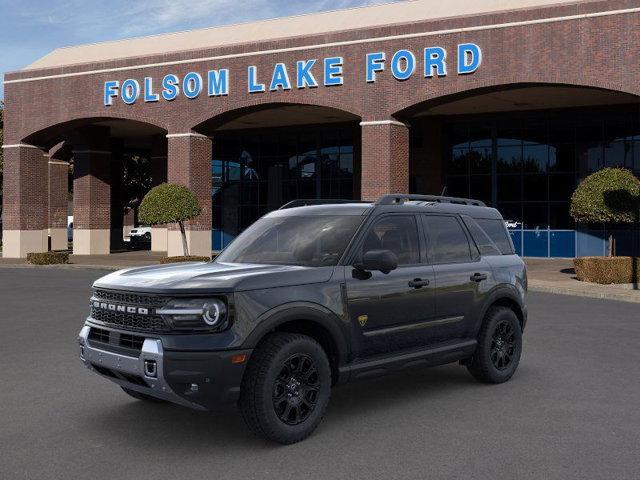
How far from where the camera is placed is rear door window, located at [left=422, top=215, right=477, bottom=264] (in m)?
7.44

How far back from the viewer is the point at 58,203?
43.4m

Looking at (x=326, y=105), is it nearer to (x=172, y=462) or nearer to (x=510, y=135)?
(x=510, y=135)

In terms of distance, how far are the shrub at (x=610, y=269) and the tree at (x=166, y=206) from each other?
1520cm

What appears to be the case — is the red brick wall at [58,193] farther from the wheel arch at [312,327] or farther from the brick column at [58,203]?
the wheel arch at [312,327]

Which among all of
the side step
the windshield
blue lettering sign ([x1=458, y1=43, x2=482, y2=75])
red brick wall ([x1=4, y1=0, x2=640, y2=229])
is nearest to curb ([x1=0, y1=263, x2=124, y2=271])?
red brick wall ([x1=4, y1=0, x2=640, y2=229])

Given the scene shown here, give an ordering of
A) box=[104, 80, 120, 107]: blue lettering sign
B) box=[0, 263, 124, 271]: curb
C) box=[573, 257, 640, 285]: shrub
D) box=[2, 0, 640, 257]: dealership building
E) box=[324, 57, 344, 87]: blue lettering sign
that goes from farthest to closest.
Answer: box=[104, 80, 120, 107]: blue lettering sign < box=[324, 57, 344, 87]: blue lettering sign < box=[0, 263, 124, 271]: curb < box=[2, 0, 640, 257]: dealership building < box=[573, 257, 640, 285]: shrub

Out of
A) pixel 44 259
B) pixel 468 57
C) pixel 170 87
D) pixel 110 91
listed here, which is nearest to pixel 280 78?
pixel 170 87

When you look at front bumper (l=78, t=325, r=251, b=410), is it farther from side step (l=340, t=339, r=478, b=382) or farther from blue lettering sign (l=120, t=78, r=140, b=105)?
blue lettering sign (l=120, t=78, r=140, b=105)

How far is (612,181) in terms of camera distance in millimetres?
22438

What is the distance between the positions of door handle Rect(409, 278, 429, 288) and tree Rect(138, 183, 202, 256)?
2314 cm

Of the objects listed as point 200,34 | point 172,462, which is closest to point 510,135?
point 200,34

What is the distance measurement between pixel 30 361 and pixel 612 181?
18.3m

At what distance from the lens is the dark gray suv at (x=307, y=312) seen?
18.1 ft

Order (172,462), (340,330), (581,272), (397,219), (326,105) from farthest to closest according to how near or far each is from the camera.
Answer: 1. (326,105)
2. (581,272)
3. (397,219)
4. (340,330)
5. (172,462)
